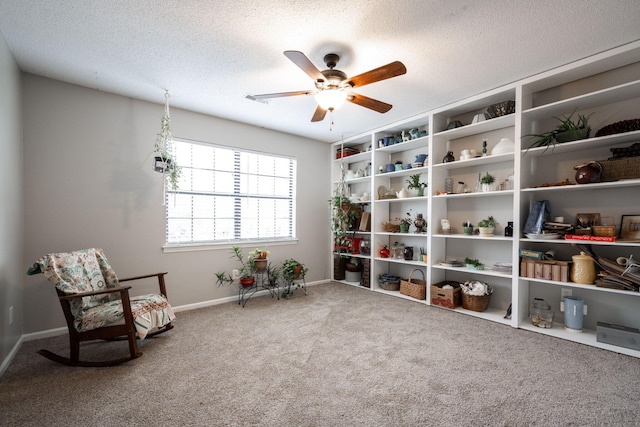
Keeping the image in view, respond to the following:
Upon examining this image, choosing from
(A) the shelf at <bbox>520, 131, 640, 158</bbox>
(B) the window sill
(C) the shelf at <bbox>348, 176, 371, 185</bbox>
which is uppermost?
(A) the shelf at <bbox>520, 131, 640, 158</bbox>

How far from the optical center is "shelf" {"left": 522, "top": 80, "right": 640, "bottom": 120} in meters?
2.36

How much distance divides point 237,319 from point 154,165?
2.03 meters

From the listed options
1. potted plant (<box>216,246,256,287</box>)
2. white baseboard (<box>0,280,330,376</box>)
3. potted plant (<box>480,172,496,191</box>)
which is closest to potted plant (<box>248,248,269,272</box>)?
potted plant (<box>216,246,256,287</box>)

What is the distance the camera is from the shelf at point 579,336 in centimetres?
232

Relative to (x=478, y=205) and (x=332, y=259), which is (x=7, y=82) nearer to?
(x=332, y=259)

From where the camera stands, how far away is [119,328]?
7.20ft

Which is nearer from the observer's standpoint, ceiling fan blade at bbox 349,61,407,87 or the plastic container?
ceiling fan blade at bbox 349,61,407,87

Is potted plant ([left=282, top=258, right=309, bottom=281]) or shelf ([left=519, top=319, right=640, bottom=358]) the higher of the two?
potted plant ([left=282, top=258, right=309, bottom=281])

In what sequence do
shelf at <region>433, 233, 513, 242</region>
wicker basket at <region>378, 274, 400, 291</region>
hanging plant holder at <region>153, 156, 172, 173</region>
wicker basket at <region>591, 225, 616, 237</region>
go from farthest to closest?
wicker basket at <region>378, 274, 400, 291</region> → hanging plant holder at <region>153, 156, 172, 173</region> → shelf at <region>433, 233, 513, 242</region> → wicker basket at <region>591, 225, 616, 237</region>

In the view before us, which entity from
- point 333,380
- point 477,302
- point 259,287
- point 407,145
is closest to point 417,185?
point 407,145

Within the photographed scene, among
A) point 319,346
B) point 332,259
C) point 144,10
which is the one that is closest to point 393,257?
point 332,259

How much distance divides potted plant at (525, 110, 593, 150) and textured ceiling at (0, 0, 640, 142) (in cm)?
58

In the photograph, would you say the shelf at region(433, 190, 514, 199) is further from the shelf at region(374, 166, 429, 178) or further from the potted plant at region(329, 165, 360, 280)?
the potted plant at region(329, 165, 360, 280)

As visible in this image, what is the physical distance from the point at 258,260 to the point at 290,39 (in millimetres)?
2654
